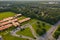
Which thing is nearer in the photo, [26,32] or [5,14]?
[26,32]

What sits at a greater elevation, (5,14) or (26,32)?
(5,14)

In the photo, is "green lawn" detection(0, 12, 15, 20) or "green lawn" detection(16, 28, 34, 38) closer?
"green lawn" detection(16, 28, 34, 38)

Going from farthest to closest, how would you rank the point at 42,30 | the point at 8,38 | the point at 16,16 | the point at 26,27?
the point at 16,16 → the point at 26,27 → the point at 42,30 → the point at 8,38

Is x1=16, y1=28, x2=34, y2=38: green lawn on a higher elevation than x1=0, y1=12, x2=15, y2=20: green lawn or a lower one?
lower

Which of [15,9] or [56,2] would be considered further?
[56,2]

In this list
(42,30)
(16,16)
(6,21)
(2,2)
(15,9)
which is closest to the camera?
(42,30)

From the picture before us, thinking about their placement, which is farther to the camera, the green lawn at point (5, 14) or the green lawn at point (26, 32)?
the green lawn at point (5, 14)

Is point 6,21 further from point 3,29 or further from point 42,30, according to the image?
point 42,30

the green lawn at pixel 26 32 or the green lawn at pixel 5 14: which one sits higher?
the green lawn at pixel 5 14

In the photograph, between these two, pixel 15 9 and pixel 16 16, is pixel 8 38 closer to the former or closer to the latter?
pixel 16 16

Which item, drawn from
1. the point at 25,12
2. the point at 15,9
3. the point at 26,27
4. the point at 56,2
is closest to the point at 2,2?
the point at 15,9
